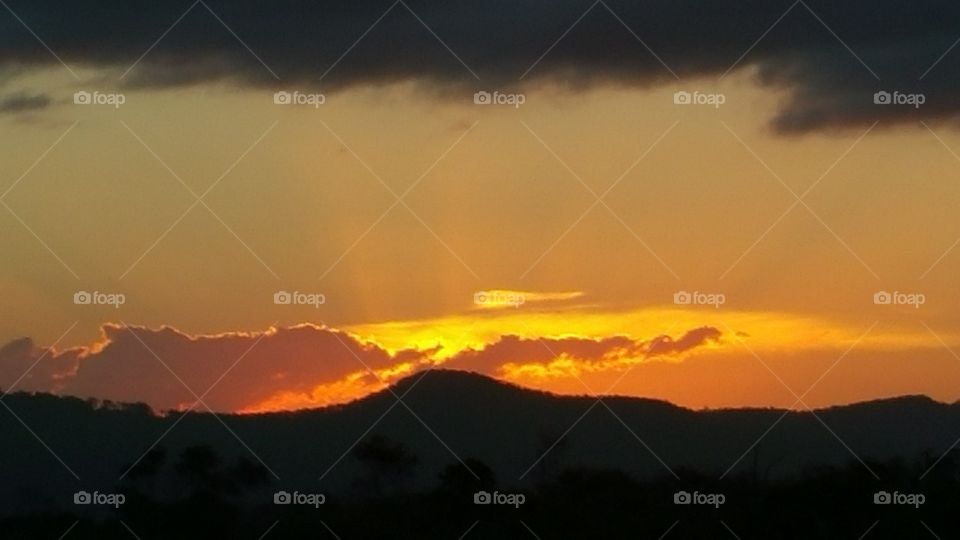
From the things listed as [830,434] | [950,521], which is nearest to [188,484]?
[830,434]

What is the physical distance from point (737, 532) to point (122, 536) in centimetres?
935

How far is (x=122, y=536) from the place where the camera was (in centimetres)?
2917

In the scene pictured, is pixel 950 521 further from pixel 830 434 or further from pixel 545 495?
pixel 545 495

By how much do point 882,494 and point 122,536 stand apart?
1159 cm

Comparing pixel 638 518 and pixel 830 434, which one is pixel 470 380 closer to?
pixel 638 518

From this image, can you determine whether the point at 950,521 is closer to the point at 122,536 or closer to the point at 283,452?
the point at 283,452

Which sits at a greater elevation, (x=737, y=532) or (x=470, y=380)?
(x=470, y=380)

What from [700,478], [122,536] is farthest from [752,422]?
[122,536]

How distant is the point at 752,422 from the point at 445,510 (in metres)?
4.80

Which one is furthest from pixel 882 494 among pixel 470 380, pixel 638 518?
pixel 470 380

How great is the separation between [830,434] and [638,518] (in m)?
3.15

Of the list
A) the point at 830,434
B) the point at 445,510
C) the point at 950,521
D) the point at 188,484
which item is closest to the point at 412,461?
the point at 445,510

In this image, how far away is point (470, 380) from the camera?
28172 millimetres

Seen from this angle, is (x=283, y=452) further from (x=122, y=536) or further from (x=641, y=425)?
(x=641, y=425)
